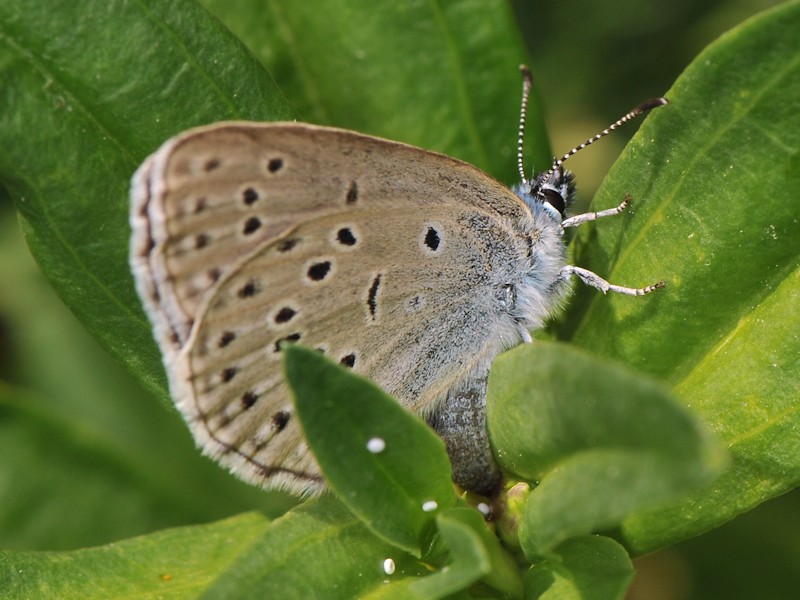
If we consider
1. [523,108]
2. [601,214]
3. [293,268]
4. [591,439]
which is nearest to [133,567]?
[293,268]

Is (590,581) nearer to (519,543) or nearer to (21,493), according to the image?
(519,543)

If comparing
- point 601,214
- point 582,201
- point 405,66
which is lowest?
point 582,201

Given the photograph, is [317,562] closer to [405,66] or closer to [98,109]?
[98,109]

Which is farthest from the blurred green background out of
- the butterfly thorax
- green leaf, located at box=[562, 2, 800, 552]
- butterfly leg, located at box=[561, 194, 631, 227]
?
green leaf, located at box=[562, 2, 800, 552]

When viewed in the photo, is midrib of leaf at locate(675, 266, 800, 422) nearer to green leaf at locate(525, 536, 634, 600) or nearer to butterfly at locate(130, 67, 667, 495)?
butterfly at locate(130, 67, 667, 495)

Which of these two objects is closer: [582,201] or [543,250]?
[543,250]

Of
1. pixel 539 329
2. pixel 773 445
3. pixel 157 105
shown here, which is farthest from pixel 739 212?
pixel 157 105
